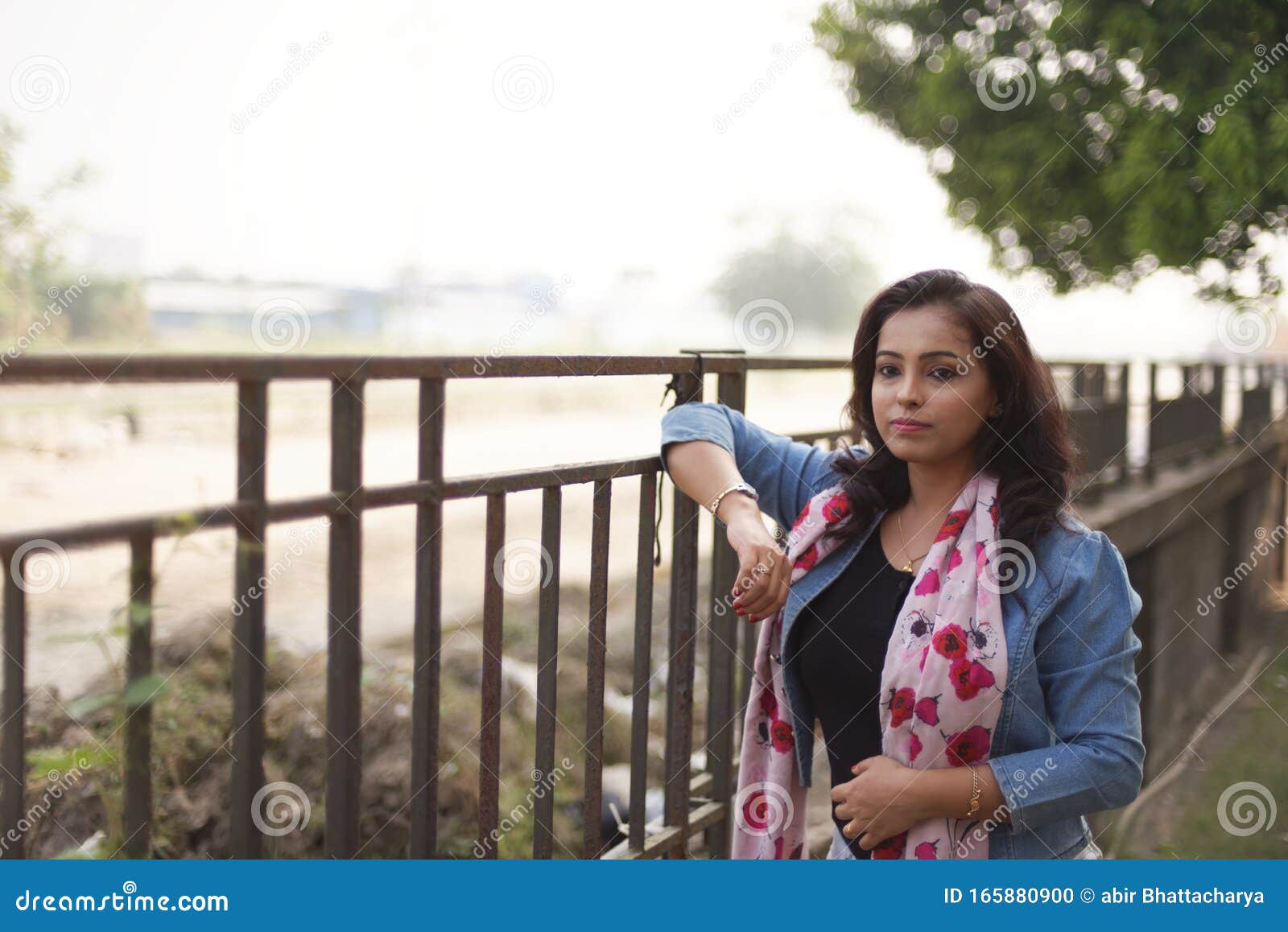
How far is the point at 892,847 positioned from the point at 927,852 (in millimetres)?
70

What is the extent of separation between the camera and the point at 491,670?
1862mm

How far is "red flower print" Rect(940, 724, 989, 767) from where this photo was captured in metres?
1.91

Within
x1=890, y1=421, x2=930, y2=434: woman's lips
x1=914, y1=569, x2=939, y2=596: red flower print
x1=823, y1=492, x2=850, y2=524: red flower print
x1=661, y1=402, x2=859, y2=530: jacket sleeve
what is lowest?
x1=914, y1=569, x2=939, y2=596: red flower print

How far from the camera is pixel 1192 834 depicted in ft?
24.0

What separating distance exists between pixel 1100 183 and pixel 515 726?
5429 millimetres

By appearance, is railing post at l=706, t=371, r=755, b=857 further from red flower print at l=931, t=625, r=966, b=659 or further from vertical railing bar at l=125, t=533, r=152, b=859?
vertical railing bar at l=125, t=533, r=152, b=859

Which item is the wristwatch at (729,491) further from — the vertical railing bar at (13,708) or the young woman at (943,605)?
the vertical railing bar at (13,708)

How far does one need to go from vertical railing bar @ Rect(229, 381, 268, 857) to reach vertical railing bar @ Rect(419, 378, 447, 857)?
0.87ft

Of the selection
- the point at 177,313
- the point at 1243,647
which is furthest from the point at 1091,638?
the point at 177,313

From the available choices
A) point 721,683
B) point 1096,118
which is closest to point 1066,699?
point 721,683

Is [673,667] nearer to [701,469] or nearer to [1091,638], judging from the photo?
[701,469]

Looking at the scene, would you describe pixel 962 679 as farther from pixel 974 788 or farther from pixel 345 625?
pixel 345 625

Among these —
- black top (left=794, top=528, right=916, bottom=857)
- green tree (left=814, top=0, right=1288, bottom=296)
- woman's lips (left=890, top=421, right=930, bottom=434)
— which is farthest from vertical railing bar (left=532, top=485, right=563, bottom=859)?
green tree (left=814, top=0, right=1288, bottom=296)

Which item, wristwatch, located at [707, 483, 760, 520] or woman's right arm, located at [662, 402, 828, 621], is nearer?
woman's right arm, located at [662, 402, 828, 621]
